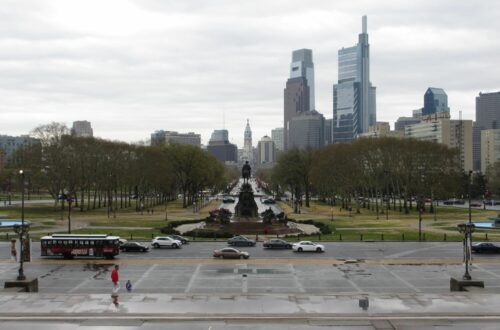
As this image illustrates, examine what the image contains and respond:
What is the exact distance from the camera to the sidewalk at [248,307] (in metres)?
30.9

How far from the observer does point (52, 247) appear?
55.8 meters

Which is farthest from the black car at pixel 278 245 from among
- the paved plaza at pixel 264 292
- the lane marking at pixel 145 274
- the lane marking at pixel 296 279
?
the lane marking at pixel 145 274

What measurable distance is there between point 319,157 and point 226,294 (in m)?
106

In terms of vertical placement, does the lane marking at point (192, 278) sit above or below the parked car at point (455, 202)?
below

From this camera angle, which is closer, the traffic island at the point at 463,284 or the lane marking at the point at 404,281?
the traffic island at the point at 463,284

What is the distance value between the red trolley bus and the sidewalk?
18.9 m

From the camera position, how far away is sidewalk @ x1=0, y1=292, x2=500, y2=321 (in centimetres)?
3094

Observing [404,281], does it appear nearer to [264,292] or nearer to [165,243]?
[264,292]

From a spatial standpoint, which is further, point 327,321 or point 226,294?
point 226,294

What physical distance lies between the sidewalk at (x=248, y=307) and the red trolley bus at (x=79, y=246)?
18866 mm

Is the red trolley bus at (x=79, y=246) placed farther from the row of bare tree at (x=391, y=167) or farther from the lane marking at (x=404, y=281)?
the row of bare tree at (x=391, y=167)

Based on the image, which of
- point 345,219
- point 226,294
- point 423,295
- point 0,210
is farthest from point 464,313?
point 0,210

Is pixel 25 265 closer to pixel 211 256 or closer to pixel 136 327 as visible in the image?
pixel 211 256

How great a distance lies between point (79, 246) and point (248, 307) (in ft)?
91.8
